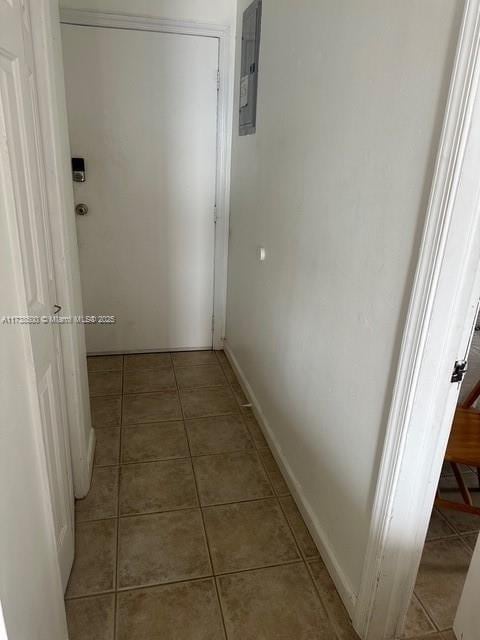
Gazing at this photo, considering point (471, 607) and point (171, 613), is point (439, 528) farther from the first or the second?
point (171, 613)

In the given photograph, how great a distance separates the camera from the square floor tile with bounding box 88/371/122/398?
273 cm

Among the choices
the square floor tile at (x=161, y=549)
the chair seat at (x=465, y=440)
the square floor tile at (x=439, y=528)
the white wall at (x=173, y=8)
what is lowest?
the square floor tile at (x=161, y=549)

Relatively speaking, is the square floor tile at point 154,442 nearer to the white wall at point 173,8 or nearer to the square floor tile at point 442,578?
the square floor tile at point 442,578

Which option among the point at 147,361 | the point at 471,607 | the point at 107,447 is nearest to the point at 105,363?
the point at 147,361

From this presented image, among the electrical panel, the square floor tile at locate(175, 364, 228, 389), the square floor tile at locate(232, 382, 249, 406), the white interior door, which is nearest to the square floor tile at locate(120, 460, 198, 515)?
the square floor tile at locate(232, 382, 249, 406)

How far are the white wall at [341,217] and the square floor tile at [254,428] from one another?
0.11 meters

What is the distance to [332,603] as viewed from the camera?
1.49 meters

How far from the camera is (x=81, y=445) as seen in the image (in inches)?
71.5

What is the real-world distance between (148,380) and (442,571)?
1.90 metres

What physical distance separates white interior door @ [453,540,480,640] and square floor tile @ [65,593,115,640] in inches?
41.3

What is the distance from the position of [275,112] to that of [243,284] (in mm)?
1036

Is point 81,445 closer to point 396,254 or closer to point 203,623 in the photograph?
point 203,623

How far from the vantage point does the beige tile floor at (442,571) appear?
4.70ft

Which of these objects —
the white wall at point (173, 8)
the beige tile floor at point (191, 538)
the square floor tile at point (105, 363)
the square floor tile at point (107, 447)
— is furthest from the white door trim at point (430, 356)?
the white wall at point (173, 8)
